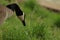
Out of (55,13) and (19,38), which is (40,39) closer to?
(19,38)

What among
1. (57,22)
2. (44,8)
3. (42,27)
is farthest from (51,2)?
(42,27)

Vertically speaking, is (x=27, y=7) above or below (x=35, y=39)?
below

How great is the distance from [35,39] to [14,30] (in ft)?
1.50

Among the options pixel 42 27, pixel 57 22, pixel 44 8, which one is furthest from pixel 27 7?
pixel 42 27

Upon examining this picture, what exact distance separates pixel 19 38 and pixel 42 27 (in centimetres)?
70

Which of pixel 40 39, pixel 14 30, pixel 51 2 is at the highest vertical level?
pixel 14 30

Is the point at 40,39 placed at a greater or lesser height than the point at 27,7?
greater

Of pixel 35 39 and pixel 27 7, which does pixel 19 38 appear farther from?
pixel 27 7

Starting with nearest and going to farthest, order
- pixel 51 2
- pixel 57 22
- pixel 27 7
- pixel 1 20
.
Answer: pixel 1 20 → pixel 57 22 → pixel 27 7 → pixel 51 2

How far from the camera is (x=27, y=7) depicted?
999 cm

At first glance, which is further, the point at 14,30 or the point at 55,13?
the point at 55,13

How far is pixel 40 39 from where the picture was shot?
596 centimetres

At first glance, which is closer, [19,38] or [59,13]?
[19,38]

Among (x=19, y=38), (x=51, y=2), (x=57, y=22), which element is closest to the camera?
(x=19, y=38)
